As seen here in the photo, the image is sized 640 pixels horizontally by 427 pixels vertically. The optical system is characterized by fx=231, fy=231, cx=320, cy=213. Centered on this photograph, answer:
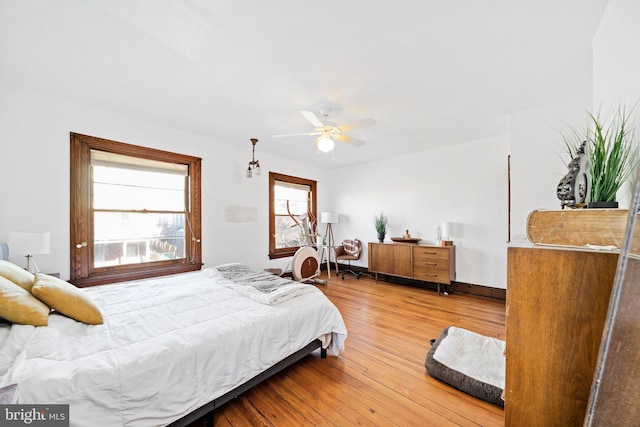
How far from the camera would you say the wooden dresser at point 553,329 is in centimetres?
74

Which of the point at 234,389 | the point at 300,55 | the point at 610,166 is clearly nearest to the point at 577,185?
the point at 610,166

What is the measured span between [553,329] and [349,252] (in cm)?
460

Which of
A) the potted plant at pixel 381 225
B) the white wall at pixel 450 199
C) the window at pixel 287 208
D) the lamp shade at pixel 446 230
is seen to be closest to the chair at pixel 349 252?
the white wall at pixel 450 199

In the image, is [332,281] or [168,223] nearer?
[168,223]

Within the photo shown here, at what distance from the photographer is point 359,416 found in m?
1.51

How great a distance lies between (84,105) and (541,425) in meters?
4.46

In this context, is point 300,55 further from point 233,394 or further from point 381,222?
point 381,222

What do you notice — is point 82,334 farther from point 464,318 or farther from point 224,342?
point 464,318

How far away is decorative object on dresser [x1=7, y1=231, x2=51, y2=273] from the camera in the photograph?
78.4 inches

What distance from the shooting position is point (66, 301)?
148 cm

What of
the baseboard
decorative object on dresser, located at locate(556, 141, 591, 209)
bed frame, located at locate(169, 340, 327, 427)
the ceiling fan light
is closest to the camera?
decorative object on dresser, located at locate(556, 141, 591, 209)

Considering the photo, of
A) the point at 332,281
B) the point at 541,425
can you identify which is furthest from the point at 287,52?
the point at 332,281

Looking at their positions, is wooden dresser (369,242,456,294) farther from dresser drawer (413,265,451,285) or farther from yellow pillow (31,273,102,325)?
yellow pillow (31,273,102,325)

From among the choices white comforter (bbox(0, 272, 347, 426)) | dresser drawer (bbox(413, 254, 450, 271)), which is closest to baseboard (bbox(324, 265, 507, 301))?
dresser drawer (bbox(413, 254, 450, 271))
